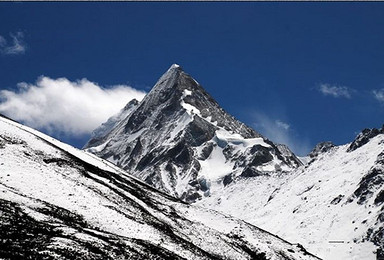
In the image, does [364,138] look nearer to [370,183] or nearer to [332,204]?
[370,183]

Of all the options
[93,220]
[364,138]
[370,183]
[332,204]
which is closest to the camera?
[93,220]

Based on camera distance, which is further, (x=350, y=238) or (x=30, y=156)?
(x=350, y=238)

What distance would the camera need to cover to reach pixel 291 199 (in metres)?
154

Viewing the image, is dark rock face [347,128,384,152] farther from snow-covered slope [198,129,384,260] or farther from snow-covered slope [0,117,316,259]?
snow-covered slope [0,117,316,259]

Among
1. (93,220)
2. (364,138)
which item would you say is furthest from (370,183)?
(93,220)

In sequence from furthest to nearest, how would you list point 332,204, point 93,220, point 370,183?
point 332,204 → point 370,183 → point 93,220

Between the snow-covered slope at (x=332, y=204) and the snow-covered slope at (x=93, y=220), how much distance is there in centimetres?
5403

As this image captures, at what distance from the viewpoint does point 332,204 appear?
130 meters

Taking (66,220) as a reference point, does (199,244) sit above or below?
above

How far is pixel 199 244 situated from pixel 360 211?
84885 millimetres

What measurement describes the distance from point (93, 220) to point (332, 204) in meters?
→ 105

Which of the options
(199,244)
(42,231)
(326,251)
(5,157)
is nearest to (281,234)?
(326,251)

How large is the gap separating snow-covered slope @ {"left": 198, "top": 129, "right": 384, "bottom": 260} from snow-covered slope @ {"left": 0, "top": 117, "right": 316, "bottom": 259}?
54.0 m

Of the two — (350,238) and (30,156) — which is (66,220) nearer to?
(30,156)
